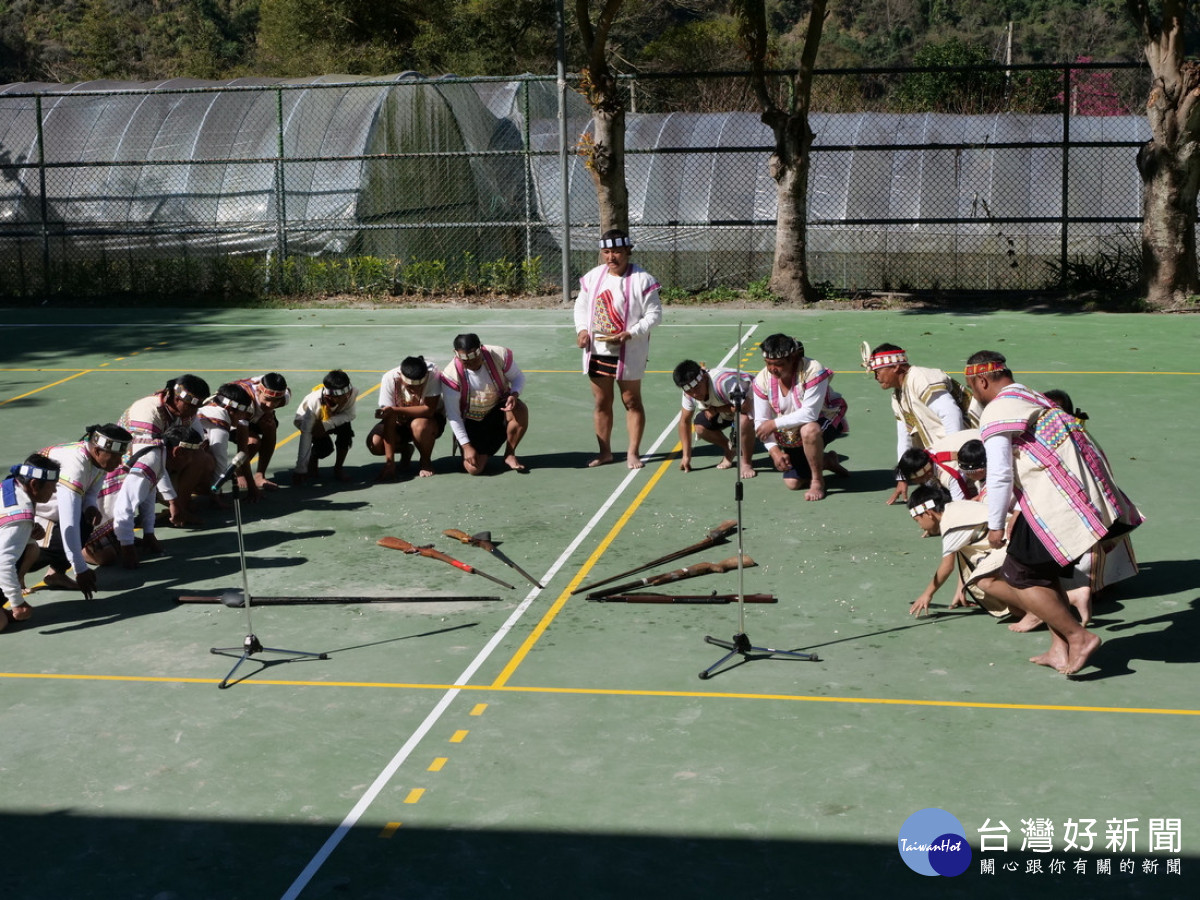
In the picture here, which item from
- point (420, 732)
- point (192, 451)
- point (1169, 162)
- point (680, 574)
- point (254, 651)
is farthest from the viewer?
point (1169, 162)

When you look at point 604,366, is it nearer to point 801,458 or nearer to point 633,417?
point 633,417

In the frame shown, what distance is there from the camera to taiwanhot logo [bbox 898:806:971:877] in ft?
18.2

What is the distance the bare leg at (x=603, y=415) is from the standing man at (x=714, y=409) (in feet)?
2.09

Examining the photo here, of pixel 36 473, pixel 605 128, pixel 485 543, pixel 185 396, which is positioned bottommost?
pixel 485 543

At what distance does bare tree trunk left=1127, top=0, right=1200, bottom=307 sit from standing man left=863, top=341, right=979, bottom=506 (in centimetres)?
1079

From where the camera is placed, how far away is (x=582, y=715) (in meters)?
6.97

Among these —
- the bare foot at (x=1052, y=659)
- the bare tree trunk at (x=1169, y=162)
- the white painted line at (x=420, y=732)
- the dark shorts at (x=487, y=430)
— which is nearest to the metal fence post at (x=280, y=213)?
the dark shorts at (x=487, y=430)

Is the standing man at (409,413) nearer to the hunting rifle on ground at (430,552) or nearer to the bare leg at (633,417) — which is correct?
the bare leg at (633,417)

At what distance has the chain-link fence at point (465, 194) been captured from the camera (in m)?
22.3

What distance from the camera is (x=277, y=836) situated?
5.89m

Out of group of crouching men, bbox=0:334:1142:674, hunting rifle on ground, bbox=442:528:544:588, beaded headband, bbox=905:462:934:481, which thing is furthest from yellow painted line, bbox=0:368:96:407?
beaded headband, bbox=905:462:934:481

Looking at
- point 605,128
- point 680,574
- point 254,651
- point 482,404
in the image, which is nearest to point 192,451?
point 482,404

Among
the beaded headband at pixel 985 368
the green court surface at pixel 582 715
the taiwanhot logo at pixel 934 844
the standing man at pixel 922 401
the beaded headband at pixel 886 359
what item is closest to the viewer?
the taiwanhot logo at pixel 934 844

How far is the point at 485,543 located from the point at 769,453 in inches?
118
